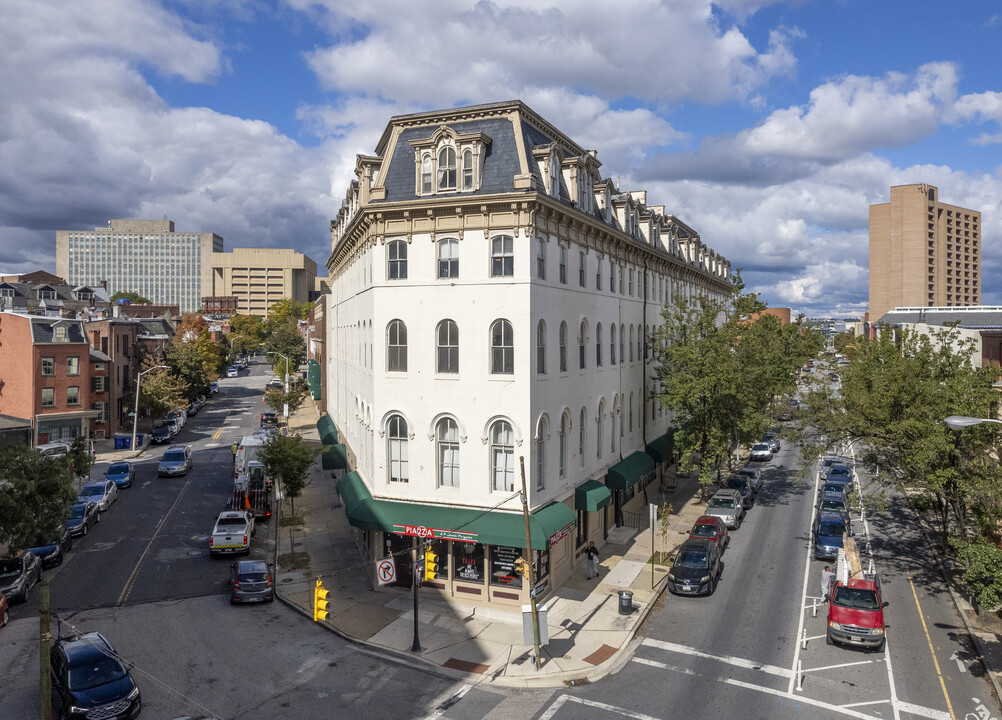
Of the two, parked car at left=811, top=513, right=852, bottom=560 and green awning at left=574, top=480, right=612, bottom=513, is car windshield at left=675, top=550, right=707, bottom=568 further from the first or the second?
parked car at left=811, top=513, right=852, bottom=560

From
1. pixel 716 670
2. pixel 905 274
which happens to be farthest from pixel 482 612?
pixel 905 274

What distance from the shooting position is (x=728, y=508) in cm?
3609

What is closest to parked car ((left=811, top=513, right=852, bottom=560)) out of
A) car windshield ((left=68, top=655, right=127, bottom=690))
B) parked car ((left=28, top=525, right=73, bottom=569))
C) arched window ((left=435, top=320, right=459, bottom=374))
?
arched window ((left=435, top=320, right=459, bottom=374))

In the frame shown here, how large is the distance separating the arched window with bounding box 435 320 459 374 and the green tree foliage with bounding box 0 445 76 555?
50.7 ft

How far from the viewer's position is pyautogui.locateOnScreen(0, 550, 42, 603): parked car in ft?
82.1

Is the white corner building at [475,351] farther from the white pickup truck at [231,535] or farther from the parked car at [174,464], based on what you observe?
the parked car at [174,464]

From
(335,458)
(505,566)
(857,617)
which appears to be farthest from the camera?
(335,458)

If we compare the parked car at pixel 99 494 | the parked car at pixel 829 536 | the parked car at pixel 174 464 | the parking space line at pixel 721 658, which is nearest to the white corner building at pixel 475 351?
the parking space line at pixel 721 658

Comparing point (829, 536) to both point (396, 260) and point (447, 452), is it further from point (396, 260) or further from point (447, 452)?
point (396, 260)

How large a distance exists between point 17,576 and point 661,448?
3358 cm

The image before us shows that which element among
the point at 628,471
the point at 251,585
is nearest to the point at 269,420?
the point at 251,585

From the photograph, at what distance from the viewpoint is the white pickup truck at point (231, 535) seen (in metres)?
30.9

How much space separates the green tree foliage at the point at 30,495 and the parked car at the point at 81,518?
7.85m

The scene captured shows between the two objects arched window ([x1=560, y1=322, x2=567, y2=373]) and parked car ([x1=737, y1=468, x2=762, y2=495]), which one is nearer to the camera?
arched window ([x1=560, y1=322, x2=567, y2=373])
